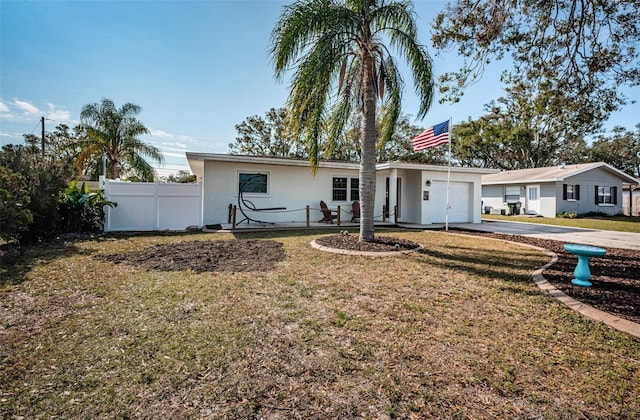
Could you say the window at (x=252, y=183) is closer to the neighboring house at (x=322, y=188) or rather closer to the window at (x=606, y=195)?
the neighboring house at (x=322, y=188)

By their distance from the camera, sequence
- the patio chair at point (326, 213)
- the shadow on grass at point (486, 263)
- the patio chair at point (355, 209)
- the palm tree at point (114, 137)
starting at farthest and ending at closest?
the palm tree at point (114, 137), the patio chair at point (355, 209), the patio chair at point (326, 213), the shadow on grass at point (486, 263)

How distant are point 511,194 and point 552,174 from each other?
3653 mm

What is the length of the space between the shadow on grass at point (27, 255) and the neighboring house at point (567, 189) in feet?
87.0

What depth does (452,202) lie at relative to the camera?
50.2 ft

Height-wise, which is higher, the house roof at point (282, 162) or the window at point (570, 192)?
the house roof at point (282, 162)

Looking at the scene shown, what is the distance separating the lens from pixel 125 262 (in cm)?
629

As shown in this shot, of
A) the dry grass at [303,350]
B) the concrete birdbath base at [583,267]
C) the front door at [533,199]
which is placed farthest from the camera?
the front door at [533,199]

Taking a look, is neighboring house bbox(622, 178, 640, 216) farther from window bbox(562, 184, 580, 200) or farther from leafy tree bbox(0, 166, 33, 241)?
leafy tree bbox(0, 166, 33, 241)

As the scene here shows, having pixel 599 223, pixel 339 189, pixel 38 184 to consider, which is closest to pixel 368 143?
pixel 339 189

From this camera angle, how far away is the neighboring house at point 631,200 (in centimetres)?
2475

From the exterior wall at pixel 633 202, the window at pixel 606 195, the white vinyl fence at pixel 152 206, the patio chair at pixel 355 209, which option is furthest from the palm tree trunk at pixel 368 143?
the exterior wall at pixel 633 202

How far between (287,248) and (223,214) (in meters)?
5.89

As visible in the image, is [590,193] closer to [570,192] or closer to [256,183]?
[570,192]

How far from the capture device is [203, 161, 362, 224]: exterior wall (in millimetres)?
12461
